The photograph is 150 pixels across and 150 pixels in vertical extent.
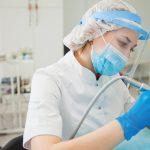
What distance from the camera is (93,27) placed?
1165mm

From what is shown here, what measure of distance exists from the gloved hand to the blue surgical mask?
0.34 meters

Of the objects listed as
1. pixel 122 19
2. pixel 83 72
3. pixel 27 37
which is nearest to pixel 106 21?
pixel 122 19

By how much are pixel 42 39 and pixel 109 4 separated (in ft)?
8.12

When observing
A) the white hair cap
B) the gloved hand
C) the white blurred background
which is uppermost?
the white hair cap

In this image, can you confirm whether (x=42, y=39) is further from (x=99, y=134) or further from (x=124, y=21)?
(x=99, y=134)

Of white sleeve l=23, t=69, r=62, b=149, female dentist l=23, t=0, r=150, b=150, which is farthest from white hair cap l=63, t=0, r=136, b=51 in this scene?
white sleeve l=23, t=69, r=62, b=149

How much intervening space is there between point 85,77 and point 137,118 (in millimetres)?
432

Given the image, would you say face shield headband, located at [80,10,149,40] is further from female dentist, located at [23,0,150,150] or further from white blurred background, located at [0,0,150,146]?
white blurred background, located at [0,0,150,146]

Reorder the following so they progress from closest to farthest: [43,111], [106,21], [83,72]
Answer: [43,111], [106,21], [83,72]

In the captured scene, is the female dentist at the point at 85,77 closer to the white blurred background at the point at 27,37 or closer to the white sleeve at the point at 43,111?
the white sleeve at the point at 43,111

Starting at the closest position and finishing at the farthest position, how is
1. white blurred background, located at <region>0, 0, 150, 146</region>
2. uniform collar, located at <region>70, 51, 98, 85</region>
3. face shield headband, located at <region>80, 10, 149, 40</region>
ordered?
face shield headband, located at <region>80, 10, 149, 40</region>, uniform collar, located at <region>70, 51, 98, 85</region>, white blurred background, located at <region>0, 0, 150, 146</region>

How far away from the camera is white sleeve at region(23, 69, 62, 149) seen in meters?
0.96

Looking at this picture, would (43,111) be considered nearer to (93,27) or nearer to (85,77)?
(85,77)

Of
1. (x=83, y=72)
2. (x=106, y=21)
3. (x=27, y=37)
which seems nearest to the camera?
(x=106, y=21)
